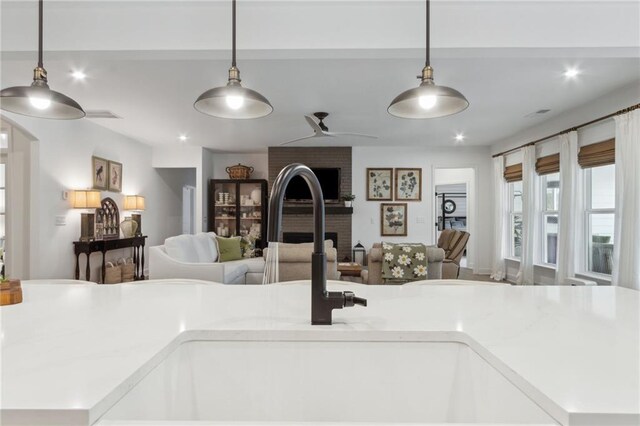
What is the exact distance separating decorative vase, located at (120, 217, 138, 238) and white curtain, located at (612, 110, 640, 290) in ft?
20.9

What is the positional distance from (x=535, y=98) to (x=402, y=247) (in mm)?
2272

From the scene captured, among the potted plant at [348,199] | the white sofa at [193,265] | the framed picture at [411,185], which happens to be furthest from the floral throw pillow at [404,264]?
the framed picture at [411,185]

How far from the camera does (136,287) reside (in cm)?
136

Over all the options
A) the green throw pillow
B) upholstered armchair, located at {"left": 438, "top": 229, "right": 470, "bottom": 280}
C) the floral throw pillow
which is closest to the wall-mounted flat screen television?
the green throw pillow

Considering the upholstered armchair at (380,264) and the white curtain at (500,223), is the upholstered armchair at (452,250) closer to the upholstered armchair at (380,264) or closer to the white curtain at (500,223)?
the upholstered armchair at (380,264)

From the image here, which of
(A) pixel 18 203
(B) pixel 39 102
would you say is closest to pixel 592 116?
(B) pixel 39 102

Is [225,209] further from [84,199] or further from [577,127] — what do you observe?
[577,127]

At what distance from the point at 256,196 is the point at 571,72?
560cm

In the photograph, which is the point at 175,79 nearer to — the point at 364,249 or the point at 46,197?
the point at 46,197

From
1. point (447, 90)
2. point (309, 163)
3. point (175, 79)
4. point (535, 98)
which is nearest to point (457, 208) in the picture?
point (309, 163)

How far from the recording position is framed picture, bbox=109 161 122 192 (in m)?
5.57

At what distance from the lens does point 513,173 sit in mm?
6016

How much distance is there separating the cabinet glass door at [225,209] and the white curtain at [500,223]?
4989 mm

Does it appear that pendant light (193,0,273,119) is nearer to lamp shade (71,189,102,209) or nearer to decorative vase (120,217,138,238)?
lamp shade (71,189,102,209)
